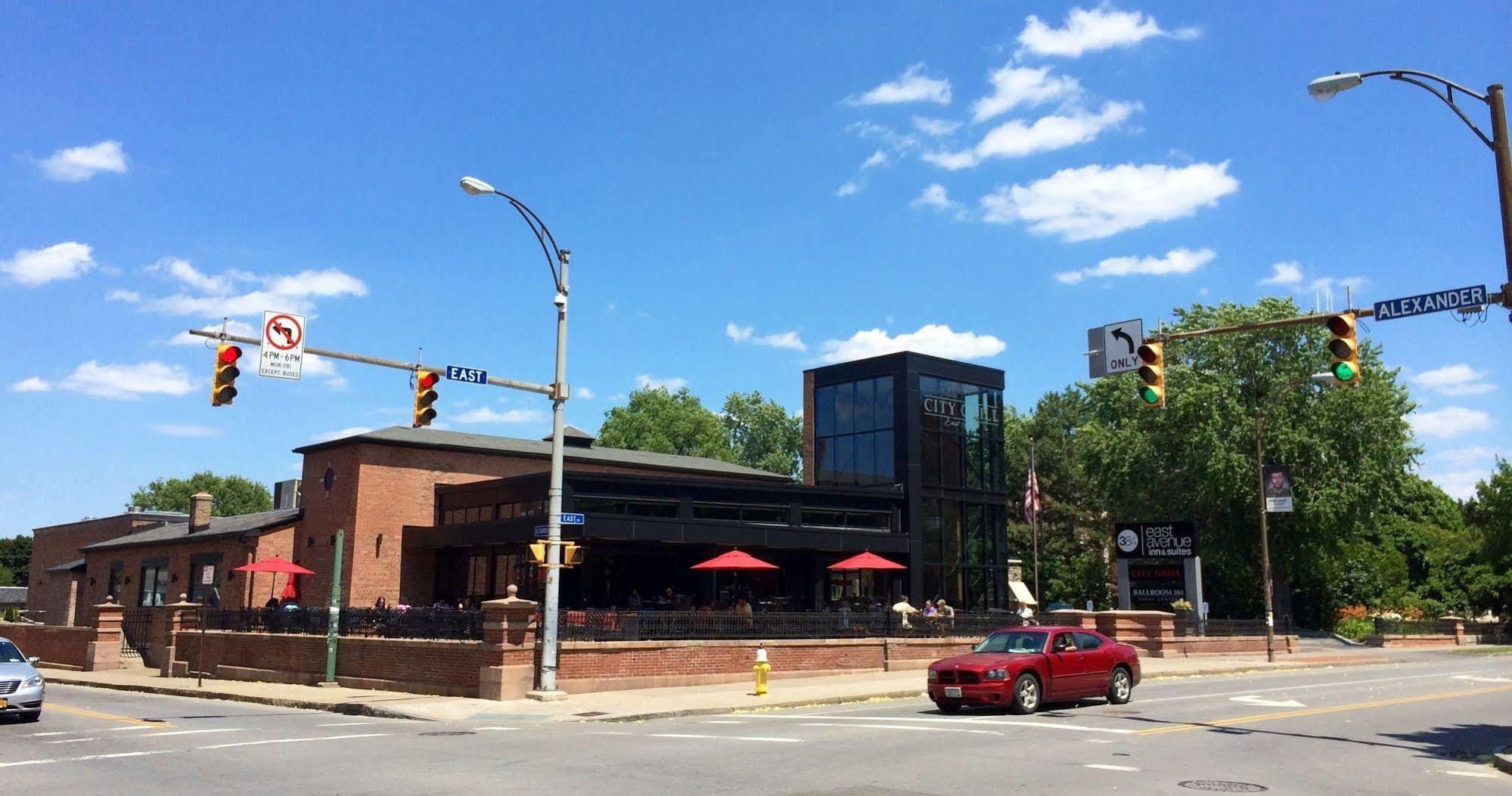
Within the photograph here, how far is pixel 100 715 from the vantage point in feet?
68.2

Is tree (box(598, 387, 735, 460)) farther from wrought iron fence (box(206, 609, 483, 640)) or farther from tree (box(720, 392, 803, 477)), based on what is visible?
wrought iron fence (box(206, 609, 483, 640))

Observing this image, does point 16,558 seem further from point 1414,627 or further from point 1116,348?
point 1116,348

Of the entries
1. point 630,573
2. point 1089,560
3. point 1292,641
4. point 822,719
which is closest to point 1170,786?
point 822,719

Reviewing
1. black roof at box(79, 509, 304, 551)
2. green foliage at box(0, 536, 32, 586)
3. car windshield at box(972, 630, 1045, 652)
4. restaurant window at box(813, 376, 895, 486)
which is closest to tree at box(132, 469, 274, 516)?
green foliage at box(0, 536, 32, 586)

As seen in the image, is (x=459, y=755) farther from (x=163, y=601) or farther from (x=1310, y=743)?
(x=163, y=601)

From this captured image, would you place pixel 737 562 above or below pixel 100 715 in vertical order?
above

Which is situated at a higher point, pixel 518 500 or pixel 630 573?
pixel 518 500

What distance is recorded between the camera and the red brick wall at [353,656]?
76.8ft

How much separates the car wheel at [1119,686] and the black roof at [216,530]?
30838 millimetres

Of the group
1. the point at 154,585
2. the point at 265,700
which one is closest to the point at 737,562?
the point at 265,700

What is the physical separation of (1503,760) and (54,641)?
4345 centimetres

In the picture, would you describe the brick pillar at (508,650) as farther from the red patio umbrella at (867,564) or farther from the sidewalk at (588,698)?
the red patio umbrella at (867,564)

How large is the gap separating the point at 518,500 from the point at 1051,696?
2087 cm

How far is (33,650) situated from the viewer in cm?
4219
